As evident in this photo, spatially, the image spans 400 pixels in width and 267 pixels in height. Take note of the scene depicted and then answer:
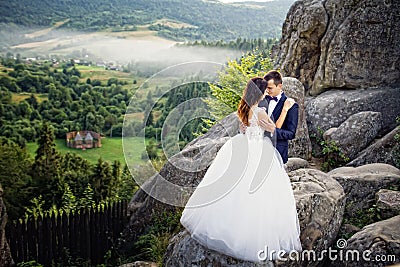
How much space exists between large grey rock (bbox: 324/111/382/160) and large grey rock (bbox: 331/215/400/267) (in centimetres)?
262

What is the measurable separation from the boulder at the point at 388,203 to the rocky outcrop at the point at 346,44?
336cm

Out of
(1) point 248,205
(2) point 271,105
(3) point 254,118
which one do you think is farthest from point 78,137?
A: (1) point 248,205

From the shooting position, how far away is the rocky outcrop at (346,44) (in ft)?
26.5

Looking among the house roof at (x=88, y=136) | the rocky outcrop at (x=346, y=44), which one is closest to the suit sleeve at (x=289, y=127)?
the rocky outcrop at (x=346, y=44)

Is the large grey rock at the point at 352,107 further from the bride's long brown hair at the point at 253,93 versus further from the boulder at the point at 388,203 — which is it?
the bride's long brown hair at the point at 253,93

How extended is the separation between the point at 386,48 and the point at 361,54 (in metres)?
0.45

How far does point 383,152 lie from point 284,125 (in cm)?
311

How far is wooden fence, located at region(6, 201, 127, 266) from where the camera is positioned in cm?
616

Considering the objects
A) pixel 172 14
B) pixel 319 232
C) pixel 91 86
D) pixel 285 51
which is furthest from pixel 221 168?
pixel 172 14

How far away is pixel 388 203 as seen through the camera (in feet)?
17.0

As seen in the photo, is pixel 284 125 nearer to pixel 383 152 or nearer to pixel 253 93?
pixel 253 93

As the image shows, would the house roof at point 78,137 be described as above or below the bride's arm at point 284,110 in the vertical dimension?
below

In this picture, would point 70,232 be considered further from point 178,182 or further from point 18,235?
point 178,182

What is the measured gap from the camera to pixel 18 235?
6102 mm
